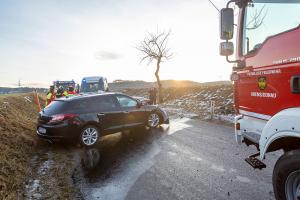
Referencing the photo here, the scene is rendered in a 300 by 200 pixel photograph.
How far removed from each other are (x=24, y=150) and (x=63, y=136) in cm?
112

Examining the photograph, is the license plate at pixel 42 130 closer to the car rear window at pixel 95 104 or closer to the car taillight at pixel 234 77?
the car rear window at pixel 95 104

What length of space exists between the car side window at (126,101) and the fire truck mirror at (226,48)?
601 centimetres

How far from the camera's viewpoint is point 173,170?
253 inches

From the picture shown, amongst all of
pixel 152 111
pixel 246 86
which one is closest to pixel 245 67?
pixel 246 86

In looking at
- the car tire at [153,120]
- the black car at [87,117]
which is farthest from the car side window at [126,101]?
the car tire at [153,120]

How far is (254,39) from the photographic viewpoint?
4430 millimetres

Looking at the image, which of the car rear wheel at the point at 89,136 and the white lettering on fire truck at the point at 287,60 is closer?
the white lettering on fire truck at the point at 287,60

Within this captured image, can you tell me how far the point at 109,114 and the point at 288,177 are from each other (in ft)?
23.0

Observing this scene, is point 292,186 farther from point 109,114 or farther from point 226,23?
point 109,114

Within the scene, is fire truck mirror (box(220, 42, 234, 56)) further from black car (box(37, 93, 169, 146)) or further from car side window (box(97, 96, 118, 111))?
car side window (box(97, 96, 118, 111))

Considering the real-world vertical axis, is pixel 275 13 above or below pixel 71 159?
above

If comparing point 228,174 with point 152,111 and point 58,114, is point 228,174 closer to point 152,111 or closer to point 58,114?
point 58,114

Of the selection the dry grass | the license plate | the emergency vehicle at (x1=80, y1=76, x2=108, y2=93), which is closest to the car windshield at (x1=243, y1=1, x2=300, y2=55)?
the dry grass

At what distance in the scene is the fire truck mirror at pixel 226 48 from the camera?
475 cm
